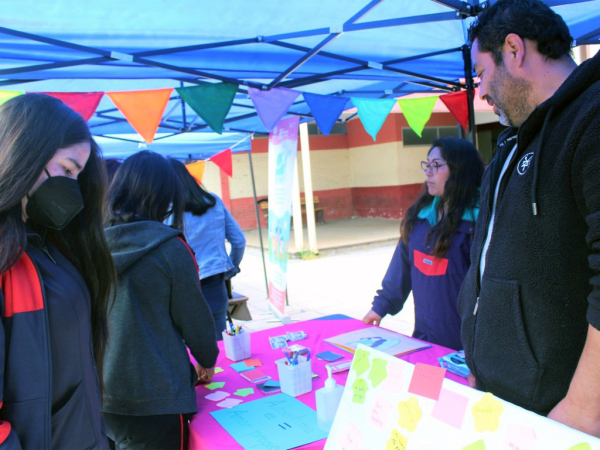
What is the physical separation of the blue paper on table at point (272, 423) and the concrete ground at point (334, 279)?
3.44 meters

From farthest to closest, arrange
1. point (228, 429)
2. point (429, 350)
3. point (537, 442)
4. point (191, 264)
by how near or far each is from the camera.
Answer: point (429, 350)
point (191, 264)
point (228, 429)
point (537, 442)

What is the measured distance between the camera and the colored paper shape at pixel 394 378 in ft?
3.63

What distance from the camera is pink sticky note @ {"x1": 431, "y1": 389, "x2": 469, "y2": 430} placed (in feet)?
3.15

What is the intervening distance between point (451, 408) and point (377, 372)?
0.23m

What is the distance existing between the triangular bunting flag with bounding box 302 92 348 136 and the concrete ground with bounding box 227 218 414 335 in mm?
2294

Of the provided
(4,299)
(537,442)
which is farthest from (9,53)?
(537,442)

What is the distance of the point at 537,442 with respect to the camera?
0.83 m

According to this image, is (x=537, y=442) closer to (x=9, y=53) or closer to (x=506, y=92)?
(x=506, y=92)

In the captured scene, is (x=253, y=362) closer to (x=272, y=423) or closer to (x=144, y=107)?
(x=272, y=423)

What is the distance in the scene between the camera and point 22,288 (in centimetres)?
101

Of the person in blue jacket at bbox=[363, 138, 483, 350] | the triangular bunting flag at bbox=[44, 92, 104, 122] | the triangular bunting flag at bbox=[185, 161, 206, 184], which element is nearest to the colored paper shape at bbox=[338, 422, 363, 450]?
the person in blue jacket at bbox=[363, 138, 483, 350]

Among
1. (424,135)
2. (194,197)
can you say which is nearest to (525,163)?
(194,197)

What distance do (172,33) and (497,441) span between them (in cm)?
287

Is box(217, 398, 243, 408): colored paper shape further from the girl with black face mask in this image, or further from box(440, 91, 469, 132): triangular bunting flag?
box(440, 91, 469, 132): triangular bunting flag
